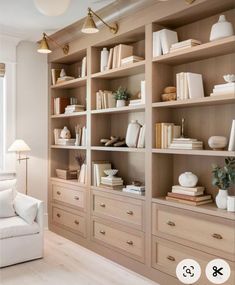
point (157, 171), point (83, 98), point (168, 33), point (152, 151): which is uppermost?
point (168, 33)

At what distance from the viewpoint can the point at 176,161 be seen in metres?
3.11

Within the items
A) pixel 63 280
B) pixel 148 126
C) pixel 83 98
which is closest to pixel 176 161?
pixel 148 126

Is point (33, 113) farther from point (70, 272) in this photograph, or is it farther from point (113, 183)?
point (70, 272)

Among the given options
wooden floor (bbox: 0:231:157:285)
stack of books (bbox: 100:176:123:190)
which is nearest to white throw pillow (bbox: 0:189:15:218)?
wooden floor (bbox: 0:231:157:285)

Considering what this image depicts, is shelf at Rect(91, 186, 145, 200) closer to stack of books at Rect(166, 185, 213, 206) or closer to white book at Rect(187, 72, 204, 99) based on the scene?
stack of books at Rect(166, 185, 213, 206)

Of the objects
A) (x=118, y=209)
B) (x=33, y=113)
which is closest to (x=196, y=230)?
(x=118, y=209)

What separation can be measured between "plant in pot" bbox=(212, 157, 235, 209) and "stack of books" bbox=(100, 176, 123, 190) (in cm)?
122

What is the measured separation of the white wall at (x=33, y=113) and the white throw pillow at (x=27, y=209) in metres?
0.89

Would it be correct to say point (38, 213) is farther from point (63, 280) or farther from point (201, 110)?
point (201, 110)

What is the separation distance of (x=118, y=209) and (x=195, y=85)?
4.83 feet

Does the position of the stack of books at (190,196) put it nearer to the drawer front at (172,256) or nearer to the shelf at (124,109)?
the drawer front at (172,256)

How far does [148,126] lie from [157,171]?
1.41 ft

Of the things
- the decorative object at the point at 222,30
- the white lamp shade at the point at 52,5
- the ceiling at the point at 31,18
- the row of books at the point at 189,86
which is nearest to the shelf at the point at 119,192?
the row of books at the point at 189,86

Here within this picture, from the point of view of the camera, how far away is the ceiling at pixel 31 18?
3.21 m
